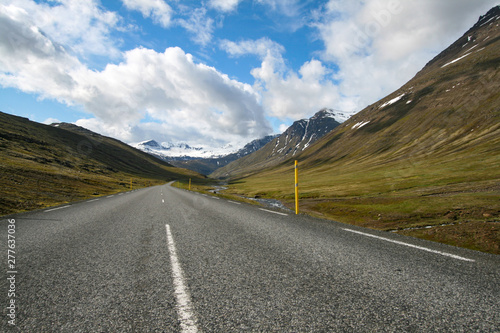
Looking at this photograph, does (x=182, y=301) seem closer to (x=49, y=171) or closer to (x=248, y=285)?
(x=248, y=285)

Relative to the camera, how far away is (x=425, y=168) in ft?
172

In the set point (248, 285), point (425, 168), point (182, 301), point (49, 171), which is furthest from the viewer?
point (49, 171)

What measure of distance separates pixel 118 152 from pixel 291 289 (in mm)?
206190

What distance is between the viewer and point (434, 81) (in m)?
146

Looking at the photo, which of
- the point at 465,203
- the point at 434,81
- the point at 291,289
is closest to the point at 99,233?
the point at 291,289

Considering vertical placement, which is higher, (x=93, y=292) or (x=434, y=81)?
(x=434, y=81)

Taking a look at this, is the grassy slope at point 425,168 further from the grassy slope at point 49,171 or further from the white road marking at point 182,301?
the grassy slope at point 49,171

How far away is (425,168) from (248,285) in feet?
207

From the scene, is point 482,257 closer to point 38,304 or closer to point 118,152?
point 38,304

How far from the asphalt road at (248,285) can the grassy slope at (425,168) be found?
11.5 ft

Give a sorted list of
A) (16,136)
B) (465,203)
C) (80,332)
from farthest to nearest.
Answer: (16,136) → (465,203) → (80,332)

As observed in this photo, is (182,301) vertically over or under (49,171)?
under

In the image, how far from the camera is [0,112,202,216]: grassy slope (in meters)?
→ 23.7

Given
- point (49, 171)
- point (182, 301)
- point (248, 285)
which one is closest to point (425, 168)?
point (248, 285)
